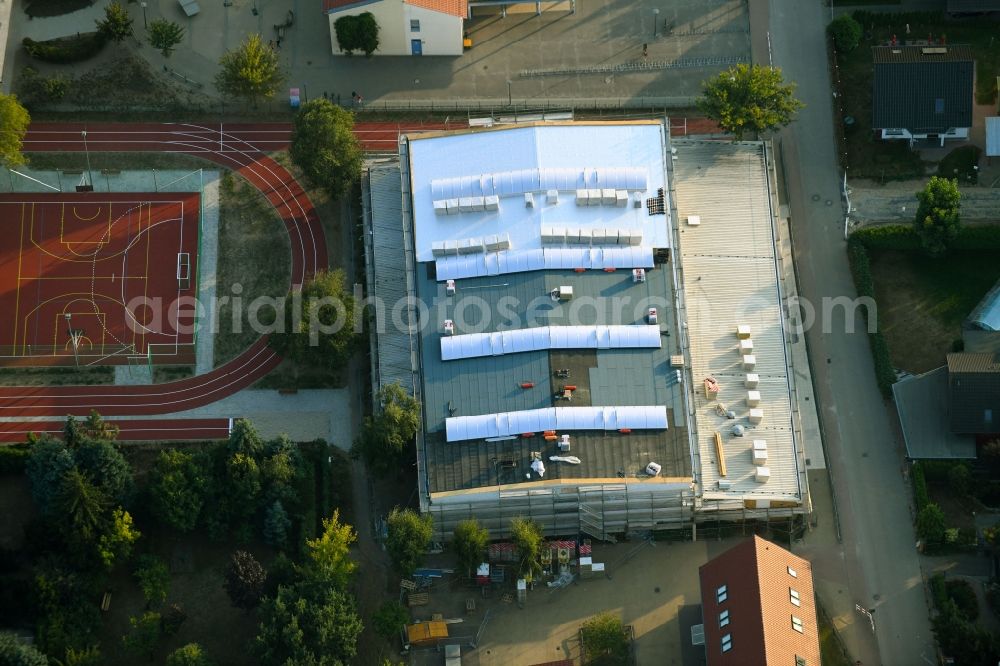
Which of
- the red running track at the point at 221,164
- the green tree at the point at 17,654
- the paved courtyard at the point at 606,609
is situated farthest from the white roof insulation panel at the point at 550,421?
the green tree at the point at 17,654

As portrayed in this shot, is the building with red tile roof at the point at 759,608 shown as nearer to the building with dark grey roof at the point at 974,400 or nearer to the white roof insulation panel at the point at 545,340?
the building with dark grey roof at the point at 974,400

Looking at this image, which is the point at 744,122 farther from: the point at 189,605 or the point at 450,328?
the point at 189,605

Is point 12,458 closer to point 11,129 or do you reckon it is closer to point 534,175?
point 11,129

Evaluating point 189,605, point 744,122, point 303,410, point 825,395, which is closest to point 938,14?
point 744,122

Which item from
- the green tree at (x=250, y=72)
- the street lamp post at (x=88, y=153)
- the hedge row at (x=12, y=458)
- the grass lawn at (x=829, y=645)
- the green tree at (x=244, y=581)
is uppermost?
the green tree at (x=250, y=72)

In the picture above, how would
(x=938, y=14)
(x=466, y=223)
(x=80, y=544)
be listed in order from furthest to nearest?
(x=938, y=14) < (x=466, y=223) < (x=80, y=544)

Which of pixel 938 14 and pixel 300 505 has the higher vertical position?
pixel 938 14
